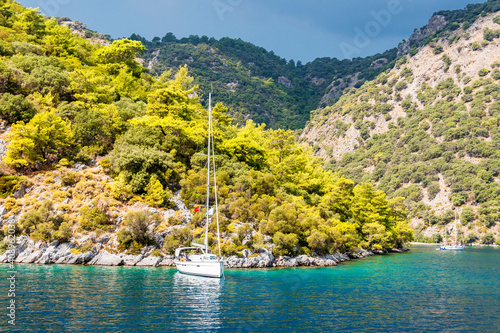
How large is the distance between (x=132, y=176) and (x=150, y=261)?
1315 centimetres

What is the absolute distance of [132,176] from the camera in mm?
46156

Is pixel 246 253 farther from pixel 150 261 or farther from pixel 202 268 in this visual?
pixel 150 261

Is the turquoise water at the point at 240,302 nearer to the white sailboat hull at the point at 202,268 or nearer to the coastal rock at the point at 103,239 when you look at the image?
the white sailboat hull at the point at 202,268

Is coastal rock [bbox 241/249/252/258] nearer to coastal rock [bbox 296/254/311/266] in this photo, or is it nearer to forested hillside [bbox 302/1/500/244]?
coastal rock [bbox 296/254/311/266]

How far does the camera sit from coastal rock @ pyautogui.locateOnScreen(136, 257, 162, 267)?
126ft

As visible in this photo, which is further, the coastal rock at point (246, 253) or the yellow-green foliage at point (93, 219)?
the yellow-green foliage at point (93, 219)

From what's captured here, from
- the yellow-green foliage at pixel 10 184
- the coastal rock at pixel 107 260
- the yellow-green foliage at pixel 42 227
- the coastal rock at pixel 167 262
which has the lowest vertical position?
the coastal rock at pixel 167 262

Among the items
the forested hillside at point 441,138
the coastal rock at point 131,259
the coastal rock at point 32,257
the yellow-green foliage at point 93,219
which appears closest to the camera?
the coastal rock at point 32,257

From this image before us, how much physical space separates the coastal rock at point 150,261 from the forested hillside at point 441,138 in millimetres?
Result: 107456

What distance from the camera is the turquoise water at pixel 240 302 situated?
1791 cm

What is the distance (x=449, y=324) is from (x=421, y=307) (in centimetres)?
404

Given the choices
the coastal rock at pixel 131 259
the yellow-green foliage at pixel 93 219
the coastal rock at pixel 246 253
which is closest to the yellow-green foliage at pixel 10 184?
the yellow-green foliage at pixel 93 219

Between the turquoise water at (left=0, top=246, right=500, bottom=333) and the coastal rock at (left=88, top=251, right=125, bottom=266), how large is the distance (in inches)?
89.3

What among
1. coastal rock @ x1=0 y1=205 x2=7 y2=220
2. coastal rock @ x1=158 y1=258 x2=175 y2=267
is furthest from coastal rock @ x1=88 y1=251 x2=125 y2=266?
coastal rock @ x1=0 y1=205 x2=7 y2=220
